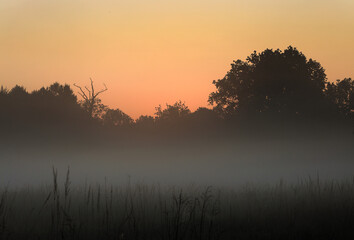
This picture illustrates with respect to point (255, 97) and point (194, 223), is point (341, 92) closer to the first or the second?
point (255, 97)

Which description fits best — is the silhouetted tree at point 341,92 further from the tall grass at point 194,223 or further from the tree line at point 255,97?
the tall grass at point 194,223

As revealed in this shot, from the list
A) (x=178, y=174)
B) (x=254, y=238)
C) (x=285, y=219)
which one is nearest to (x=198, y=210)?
(x=285, y=219)

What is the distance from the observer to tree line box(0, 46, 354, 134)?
1351 inches

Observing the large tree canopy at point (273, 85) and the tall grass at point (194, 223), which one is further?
the large tree canopy at point (273, 85)

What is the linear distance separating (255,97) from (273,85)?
2038 millimetres

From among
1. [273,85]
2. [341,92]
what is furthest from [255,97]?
[341,92]

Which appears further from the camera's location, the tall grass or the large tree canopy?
the large tree canopy

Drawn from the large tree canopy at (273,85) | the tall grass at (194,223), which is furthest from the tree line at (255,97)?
the tall grass at (194,223)

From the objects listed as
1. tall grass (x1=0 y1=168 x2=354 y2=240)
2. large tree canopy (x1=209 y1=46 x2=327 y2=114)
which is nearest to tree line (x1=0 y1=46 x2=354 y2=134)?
large tree canopy (x1=209 y1=46 x2=327 y2=114)

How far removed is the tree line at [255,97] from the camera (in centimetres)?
3431

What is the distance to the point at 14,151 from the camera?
3394cm

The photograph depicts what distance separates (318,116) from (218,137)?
896 centimetres

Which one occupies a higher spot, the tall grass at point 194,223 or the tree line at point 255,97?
the tree line at point 255,97

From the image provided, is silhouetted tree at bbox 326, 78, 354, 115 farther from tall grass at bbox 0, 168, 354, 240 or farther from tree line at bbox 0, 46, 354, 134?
tall grass at bbox 0, 168, 354, 240
